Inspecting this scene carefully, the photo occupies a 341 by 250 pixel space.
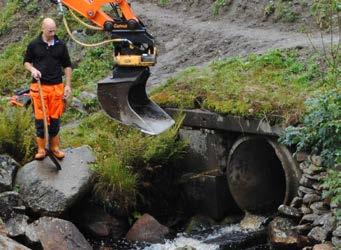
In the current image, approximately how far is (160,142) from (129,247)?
159 centimetres

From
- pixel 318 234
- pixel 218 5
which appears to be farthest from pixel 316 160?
pixel 218 5

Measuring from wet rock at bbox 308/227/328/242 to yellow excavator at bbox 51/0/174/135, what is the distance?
207 centimetres

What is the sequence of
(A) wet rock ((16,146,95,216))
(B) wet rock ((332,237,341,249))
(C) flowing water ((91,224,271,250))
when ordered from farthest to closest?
(C) flowing water ((91,224,271,250)) → (A) wet rock ((16,146,95,216)) → (B) wet rock ((332,237,341,249))

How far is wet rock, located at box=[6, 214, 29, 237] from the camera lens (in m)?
8.34

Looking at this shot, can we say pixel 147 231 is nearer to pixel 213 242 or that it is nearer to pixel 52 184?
pixel 213 242

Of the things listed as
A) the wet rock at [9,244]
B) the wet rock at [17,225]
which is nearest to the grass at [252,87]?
the wet rock at [17,225]

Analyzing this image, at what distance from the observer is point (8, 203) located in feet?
28.9

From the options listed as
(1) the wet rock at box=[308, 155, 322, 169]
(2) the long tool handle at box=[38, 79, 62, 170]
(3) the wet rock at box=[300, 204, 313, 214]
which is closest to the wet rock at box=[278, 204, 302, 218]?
(3) the wet rock at box=[300, 204, 313, 214]

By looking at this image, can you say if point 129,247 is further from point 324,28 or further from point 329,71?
point 324,28

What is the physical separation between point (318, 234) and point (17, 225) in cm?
343

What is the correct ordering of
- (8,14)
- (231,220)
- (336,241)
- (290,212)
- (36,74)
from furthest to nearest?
(8,14), (231,220), (290,212), (36,74), (336,241)

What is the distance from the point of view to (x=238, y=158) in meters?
10.7

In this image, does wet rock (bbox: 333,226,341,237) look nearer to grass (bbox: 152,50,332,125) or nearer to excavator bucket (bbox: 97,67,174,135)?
grass (bbox: 152,50,332,125)

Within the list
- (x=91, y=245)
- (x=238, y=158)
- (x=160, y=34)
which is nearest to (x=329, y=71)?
(x=238, y=158)
